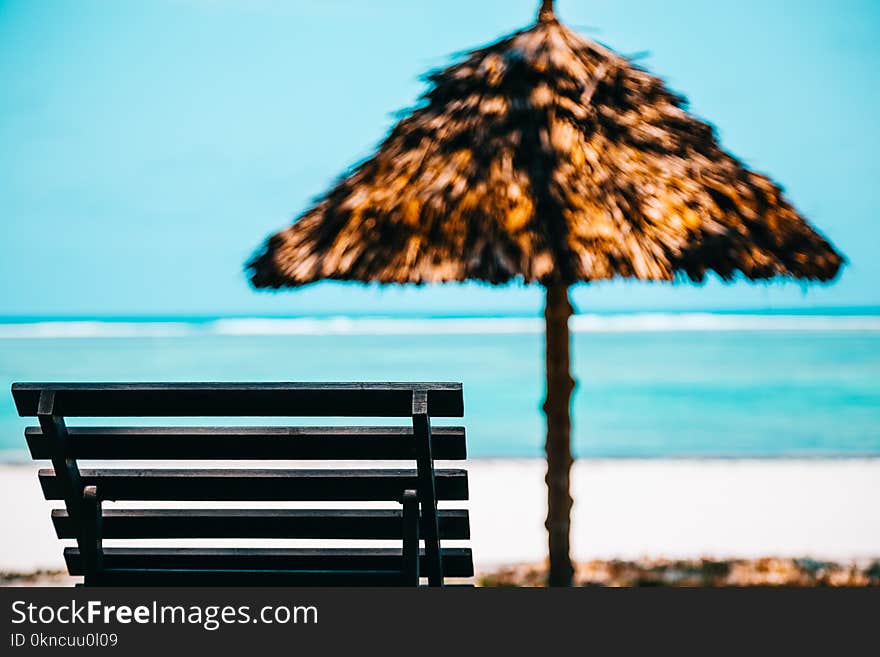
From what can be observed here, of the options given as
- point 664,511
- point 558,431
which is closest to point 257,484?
point 558,431

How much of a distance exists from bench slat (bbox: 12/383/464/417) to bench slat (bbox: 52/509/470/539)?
0.42 meters

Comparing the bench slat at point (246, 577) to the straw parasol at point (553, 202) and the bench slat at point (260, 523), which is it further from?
the straw parasol at point (553, 202)

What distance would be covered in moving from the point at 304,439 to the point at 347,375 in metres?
21.6

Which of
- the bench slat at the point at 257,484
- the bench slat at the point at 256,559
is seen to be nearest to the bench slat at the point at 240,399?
the bench slat at the point at 257,484

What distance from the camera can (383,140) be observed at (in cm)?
396

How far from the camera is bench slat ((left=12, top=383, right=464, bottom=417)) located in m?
3.06

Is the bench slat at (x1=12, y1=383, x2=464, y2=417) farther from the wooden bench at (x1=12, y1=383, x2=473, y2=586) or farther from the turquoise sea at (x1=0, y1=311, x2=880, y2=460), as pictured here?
the turquoise sea at (x1=0, y1=311, x2=880, y2=460)

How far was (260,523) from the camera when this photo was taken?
335 centimetres

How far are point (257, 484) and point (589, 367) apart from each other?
75.7ft

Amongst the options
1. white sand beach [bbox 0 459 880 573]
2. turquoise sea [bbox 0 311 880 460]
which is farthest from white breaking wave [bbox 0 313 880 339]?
white sand beach [bbox 0 459 880 573]

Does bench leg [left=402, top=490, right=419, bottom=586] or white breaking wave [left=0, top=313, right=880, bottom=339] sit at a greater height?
white breaking wave [left=0, top=313, right=880, bottom=339]

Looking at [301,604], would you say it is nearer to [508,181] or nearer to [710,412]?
[508,181]

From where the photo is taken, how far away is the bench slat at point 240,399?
306cm

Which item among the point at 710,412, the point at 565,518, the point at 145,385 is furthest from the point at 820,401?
the point at 145,385
